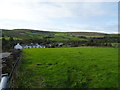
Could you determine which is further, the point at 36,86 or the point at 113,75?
the point at 113,75

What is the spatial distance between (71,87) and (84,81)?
133 cm

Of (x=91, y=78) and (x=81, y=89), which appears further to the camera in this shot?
(x=91, y=78)

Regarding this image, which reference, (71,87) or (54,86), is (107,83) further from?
(54,86)

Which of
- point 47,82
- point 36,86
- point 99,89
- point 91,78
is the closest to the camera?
point 99,89

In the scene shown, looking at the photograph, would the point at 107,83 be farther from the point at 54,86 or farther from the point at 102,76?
the point at 54,86

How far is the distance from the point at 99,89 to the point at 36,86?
3.92 m

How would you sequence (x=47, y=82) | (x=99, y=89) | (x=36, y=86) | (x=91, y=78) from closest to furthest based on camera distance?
(x=99, y=89) → (x=36, y=86) → (x=47, y=82) → (x=91, y=78)

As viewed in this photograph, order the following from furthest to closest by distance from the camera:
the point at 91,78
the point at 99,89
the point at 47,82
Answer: the point at 91,78, the point at 47,82, the point at 99,89

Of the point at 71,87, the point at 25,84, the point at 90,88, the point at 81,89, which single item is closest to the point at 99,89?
the point at 90,88

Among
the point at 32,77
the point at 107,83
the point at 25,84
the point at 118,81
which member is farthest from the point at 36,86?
the point at 118,81

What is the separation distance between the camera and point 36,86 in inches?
353

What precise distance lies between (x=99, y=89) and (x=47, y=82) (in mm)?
3424

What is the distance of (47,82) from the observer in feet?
31.3

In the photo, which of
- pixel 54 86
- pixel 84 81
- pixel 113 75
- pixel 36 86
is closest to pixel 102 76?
pixel 113 75
